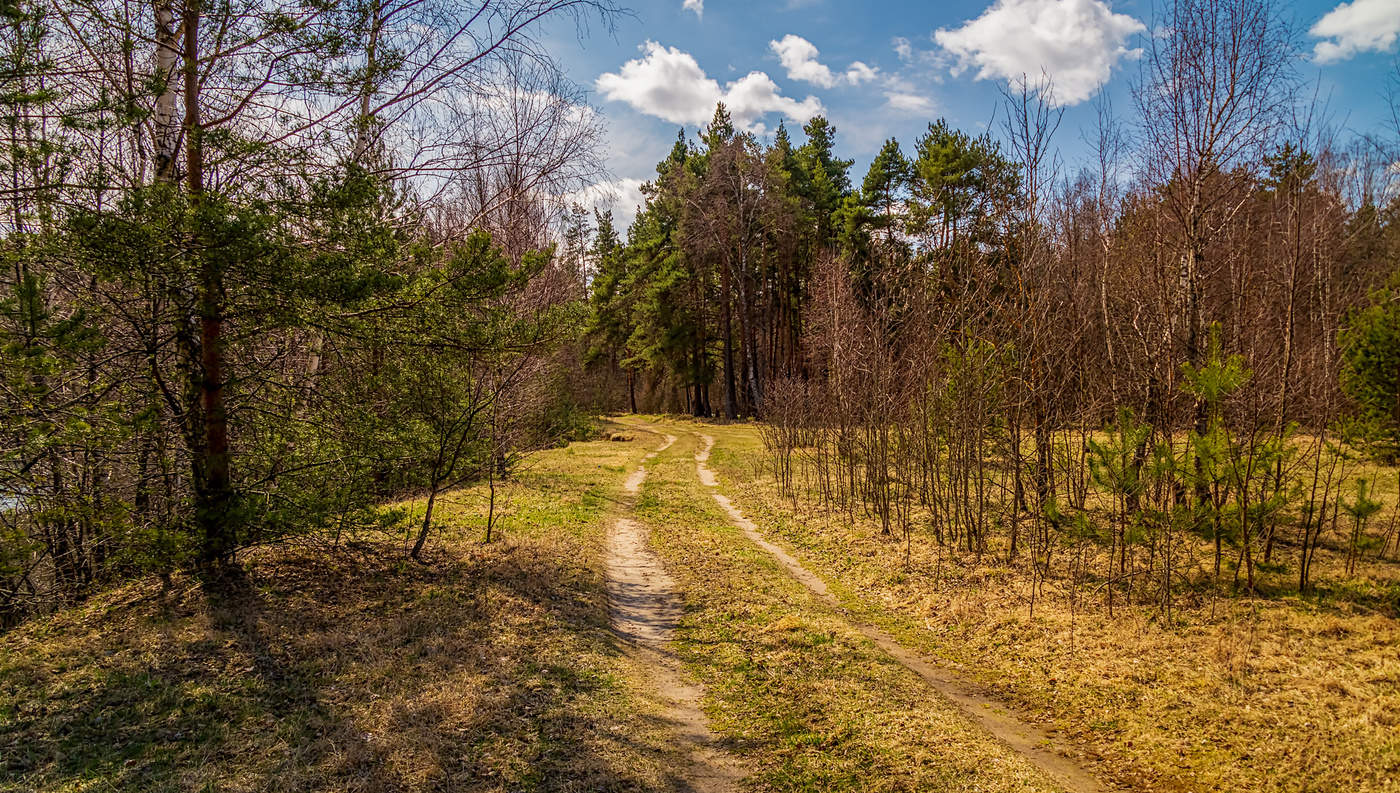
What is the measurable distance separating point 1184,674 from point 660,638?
5368mm

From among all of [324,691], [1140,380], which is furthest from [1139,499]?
[324,691]

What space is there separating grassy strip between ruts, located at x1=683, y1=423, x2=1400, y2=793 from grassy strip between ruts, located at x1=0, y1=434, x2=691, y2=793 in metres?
3.81

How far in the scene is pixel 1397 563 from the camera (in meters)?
8.76

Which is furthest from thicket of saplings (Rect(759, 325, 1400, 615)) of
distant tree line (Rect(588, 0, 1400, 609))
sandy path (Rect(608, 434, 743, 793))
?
sandy path (Rect(608, 434, 743, 793))

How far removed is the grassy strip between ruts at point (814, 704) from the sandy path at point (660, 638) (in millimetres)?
181

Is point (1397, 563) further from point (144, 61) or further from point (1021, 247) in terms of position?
point (144, 61)

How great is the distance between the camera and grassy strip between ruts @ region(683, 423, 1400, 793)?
4.75 m

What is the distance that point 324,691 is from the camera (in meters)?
5.00

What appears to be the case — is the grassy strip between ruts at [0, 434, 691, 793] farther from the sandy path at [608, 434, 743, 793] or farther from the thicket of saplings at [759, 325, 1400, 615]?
the thicket of saplings at [759, 325, 1400, 615]

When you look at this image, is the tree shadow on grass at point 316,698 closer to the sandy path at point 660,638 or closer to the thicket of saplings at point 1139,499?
the sandy path at point 660,638

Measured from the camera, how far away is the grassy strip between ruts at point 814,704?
15.0ft

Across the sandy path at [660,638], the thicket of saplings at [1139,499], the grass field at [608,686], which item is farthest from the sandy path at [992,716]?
the sandy path at [660,638]

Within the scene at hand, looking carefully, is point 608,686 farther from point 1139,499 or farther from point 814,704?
point 1139,499

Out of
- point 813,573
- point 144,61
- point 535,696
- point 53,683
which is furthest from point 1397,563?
point 144,61
